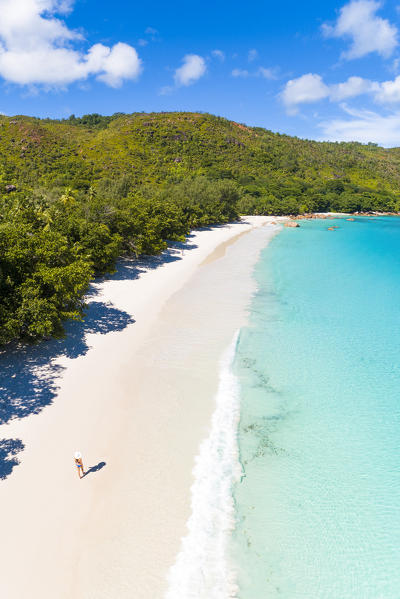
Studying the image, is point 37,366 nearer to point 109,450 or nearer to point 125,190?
point 109,450

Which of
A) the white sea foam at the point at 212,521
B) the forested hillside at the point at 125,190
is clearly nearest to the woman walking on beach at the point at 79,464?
the white sea foam at the point at 212,521

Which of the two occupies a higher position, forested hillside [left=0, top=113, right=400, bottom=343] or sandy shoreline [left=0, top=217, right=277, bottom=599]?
forested hillside [left=0, top=113, right=400, bottom=343]

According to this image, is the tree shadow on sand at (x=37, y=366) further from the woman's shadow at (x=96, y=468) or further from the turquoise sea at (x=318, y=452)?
the turquoise sea at (x=318, y=452)

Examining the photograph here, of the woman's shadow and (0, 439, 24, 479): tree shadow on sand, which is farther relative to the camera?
the woman's shadow

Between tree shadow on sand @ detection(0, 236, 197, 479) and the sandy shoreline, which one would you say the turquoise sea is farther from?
tree shadow on sand @ detection(0, 236, 197, 479)

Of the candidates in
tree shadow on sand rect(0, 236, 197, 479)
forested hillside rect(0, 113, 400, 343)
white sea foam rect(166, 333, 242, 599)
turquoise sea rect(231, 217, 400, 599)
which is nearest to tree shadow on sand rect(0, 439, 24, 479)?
tree shadow on sand rect(0, 236, 197, 479)

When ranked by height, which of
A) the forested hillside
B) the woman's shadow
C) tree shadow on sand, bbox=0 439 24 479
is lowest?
the woman's shadow

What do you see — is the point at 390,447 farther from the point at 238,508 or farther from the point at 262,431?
the point at 238,508
